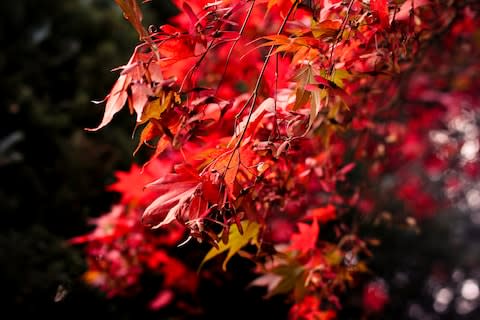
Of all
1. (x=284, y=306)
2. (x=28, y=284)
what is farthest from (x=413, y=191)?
(x=28, y=284)

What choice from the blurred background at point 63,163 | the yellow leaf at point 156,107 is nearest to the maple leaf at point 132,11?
the yellow leaf at point 156,107

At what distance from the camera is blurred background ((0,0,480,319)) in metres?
2.04

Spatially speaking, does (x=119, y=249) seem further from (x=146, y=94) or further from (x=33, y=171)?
(x=146, y=94)

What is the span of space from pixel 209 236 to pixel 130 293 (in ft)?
4.37

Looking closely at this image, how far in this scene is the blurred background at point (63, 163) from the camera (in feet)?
6.70

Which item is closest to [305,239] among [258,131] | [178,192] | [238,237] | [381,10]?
[238,237]

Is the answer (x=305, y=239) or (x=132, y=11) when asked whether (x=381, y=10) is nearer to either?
(x=132, y=11)

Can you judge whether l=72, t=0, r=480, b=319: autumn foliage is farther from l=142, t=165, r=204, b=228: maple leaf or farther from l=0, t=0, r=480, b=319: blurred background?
l=0, t=0, r=480, b=319: blurred background

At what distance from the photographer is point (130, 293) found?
Answer: 2080mm

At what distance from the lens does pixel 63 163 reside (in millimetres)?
2637

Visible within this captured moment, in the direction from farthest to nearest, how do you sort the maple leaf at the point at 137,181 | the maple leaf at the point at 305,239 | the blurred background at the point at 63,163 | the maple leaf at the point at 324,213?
the blurred background at the point at 63,163, the maple leaf at the point at 137,181, the maple leaf at the point at 324,213, the maple leaf at the point at 305,239

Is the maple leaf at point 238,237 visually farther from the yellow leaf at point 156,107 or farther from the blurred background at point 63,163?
the blurred background at point 63,163

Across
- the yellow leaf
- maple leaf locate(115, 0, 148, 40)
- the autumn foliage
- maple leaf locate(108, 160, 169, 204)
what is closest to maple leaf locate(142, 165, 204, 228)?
the autumn foliage

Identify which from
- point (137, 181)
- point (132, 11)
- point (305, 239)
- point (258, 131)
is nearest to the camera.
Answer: point (132, 11)
